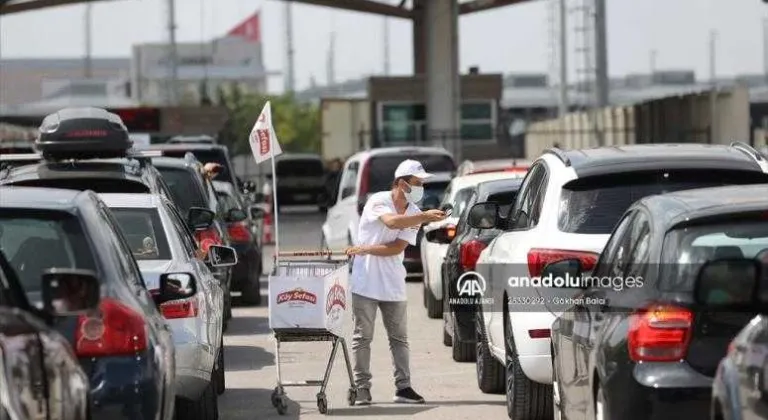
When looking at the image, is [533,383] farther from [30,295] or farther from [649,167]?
[30,295]

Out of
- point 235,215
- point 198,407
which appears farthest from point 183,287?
point 235,215

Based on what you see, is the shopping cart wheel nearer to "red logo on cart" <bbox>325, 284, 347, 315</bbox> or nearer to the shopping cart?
the shopping cart

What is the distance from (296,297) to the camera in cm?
1370

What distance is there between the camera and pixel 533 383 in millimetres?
12617

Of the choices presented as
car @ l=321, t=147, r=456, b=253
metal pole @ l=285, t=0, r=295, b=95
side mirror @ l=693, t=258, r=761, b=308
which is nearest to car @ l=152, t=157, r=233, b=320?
car @ l=321, t=147, r=456, b=253

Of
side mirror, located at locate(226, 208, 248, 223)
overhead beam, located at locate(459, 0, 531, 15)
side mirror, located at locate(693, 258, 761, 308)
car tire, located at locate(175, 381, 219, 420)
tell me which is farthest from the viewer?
overhead beam, located at locate(459, 0, 531, 15)

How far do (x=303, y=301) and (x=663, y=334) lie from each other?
550 centimetres

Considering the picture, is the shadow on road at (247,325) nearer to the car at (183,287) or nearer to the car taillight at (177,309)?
the car at (183,287)

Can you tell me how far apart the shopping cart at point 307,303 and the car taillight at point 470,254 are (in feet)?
6.34

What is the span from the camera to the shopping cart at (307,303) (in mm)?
13617

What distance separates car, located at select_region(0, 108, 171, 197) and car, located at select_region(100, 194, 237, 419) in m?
1.23

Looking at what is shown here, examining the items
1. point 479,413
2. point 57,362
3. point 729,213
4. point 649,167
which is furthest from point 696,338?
point 479,413

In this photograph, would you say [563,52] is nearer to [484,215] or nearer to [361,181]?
[361,181]

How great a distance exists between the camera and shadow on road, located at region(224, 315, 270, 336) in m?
20.5
